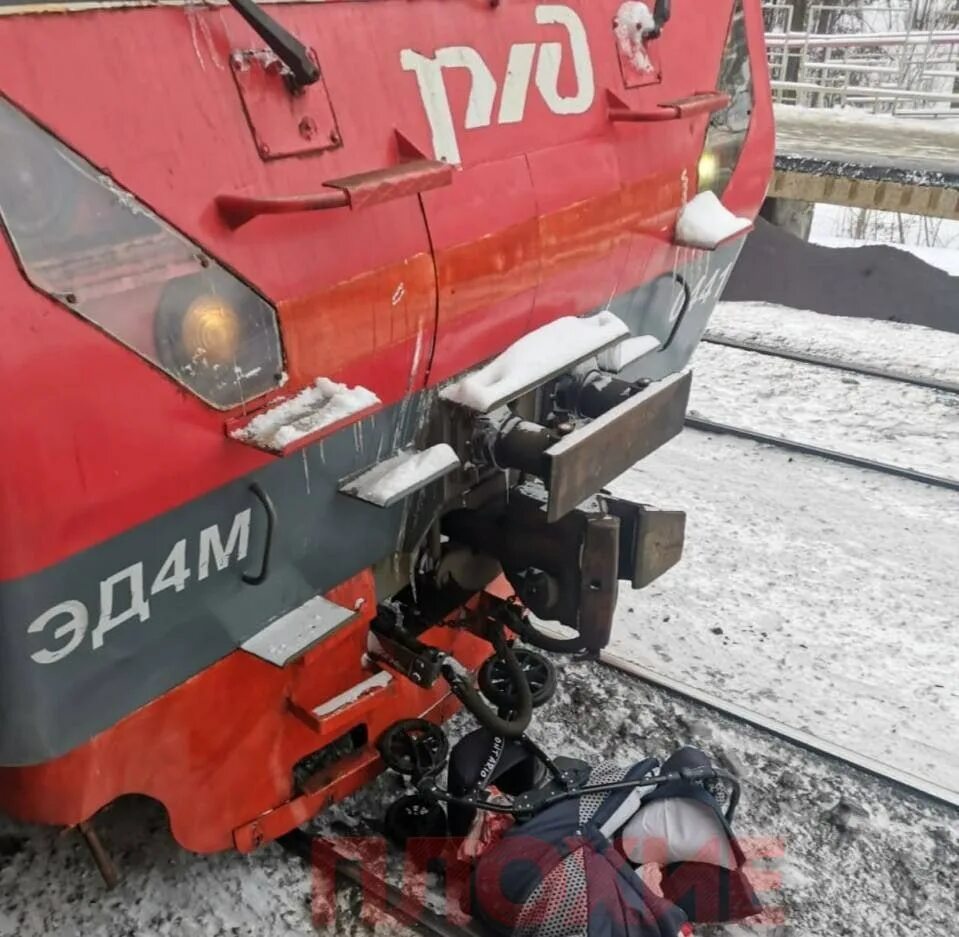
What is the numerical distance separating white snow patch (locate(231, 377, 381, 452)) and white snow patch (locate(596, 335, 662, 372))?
976 mm

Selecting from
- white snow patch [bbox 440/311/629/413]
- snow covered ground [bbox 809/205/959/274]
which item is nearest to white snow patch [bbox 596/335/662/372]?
white snow patch [bbox 440/311/629/413]

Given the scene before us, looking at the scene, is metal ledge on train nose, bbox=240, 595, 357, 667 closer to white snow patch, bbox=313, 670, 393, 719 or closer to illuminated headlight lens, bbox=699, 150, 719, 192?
white snow patch, bbox=313, 670, 393, 719

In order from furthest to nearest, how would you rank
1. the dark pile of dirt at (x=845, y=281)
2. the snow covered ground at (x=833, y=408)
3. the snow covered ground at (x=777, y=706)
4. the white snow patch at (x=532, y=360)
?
the dark pile of dirt at (x=845, y=281), the snow covered ground at (x=833, y=408), the snow covered ground at (x=777, y=706), the white snow patch at (x=532, y=360)

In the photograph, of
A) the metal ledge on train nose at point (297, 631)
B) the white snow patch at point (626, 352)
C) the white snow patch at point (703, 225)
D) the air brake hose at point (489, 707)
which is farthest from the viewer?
the white snow patch at point (703, 225)

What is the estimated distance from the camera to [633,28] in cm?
274

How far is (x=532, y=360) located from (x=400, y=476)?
0.48m

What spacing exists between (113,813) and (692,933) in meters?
1.67

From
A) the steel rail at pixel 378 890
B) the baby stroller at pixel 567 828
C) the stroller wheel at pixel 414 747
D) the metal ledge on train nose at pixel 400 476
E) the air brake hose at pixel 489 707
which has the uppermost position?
the metal ledge on train nose at pixel 400 476

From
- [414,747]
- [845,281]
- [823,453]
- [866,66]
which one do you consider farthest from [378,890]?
[866,66]

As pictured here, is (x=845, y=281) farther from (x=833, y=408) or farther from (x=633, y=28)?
(x=633, y=28)

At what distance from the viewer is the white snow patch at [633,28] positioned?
8.91 feet

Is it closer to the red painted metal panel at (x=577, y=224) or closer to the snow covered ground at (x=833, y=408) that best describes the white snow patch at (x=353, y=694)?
the red painted metal panel at (x=577, y=224)

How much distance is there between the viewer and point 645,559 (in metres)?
2.71

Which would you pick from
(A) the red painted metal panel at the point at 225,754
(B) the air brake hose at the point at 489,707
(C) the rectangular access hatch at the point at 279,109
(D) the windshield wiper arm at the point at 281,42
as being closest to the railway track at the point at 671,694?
(A) the red painted metal panel at the point at 225,754
